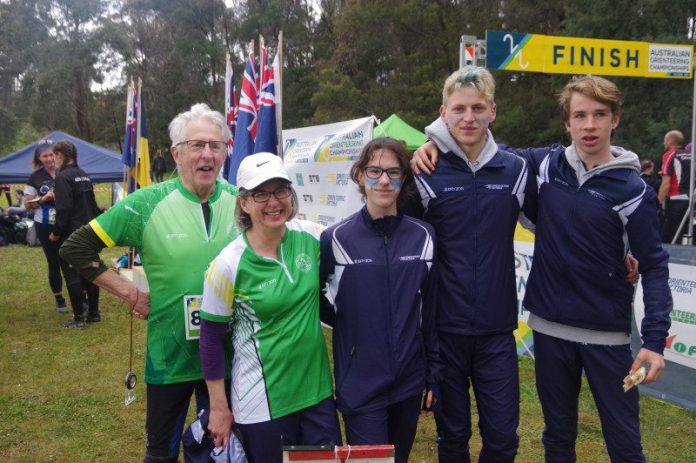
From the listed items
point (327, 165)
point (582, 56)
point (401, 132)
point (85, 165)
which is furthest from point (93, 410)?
point (85, 165)

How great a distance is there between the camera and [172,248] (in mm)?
2709

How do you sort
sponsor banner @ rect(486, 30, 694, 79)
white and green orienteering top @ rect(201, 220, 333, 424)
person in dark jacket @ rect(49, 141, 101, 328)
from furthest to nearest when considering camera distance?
sponsor banner @ rect(486, 30, 694, 79)
person in dark jacket @ rect(49, 141, 101, 328)
white and green orienteering top @ rect(201, 220, 333, 424)

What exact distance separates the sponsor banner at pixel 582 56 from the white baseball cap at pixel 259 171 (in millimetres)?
6312

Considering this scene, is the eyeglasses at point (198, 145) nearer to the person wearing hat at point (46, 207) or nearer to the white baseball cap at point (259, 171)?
the white baseball cap at point (259, 171)

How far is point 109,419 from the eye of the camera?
4.86m

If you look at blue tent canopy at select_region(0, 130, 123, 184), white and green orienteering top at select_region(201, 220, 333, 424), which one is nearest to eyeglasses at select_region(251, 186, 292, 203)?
white and green orienteering top at select_region(201, 220, 333, 424)

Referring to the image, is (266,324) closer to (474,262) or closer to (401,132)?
(474,262)

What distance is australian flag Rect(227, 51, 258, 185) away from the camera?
18.6 feet

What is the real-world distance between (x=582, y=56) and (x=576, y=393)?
7601 millimetres

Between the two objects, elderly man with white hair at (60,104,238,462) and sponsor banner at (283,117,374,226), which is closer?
elderly man with white hair at (60,104,238,462)

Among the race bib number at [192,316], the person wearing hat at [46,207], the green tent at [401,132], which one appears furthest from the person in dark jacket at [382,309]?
the person wearing hat at [46,207]

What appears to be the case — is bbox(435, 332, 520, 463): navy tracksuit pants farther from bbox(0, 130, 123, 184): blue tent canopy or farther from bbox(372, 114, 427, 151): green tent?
bbox(0, 130, 123, 184): blue tent canopy

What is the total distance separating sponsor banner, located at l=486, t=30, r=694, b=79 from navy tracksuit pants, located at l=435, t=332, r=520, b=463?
611 centimetres

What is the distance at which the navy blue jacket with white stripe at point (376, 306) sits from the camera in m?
2.45
